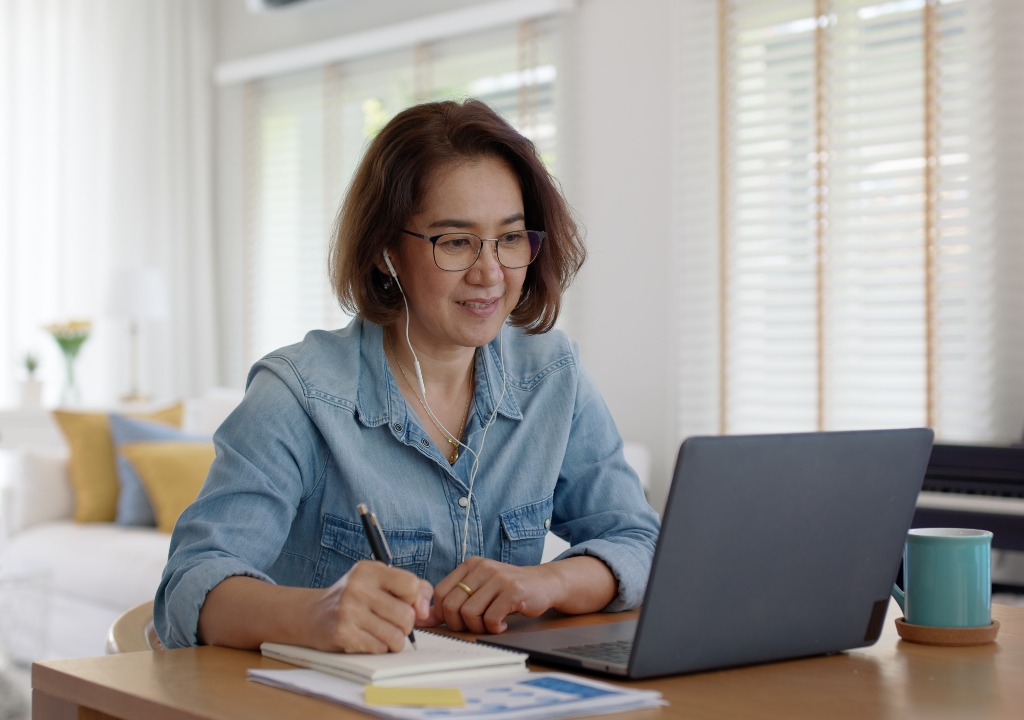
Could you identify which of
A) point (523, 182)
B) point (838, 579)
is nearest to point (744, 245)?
point (523, 182)

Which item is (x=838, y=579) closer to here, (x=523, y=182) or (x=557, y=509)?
(x=557, y=509)

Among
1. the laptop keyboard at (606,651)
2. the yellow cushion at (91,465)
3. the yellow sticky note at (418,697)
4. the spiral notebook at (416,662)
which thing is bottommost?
the yellow cushion at (91,465)

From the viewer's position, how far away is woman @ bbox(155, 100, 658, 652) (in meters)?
1.16

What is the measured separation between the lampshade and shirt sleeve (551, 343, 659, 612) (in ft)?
10.9

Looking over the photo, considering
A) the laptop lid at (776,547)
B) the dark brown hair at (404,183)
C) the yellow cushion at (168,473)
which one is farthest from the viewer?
the yellow cushion at (168,473)

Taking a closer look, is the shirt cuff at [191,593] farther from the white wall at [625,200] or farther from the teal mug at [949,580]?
the white wall at [625,200]

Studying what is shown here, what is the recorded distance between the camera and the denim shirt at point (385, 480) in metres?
1.16

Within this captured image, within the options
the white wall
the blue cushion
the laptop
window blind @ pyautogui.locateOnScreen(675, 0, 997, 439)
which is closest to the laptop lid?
the laptop

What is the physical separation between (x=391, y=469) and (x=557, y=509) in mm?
280

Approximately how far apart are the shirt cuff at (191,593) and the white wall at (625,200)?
257 cm

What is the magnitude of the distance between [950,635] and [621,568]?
0.36m

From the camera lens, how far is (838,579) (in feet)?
3.14

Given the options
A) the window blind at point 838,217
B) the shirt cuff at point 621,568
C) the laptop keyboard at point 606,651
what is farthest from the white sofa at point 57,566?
the laptop keyboard at point 606,651

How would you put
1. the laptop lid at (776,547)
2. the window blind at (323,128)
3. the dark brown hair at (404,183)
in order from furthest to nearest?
the window blind at (323,128)
the dark brown hair at (404,183)
the laptop lid at (776,547)
